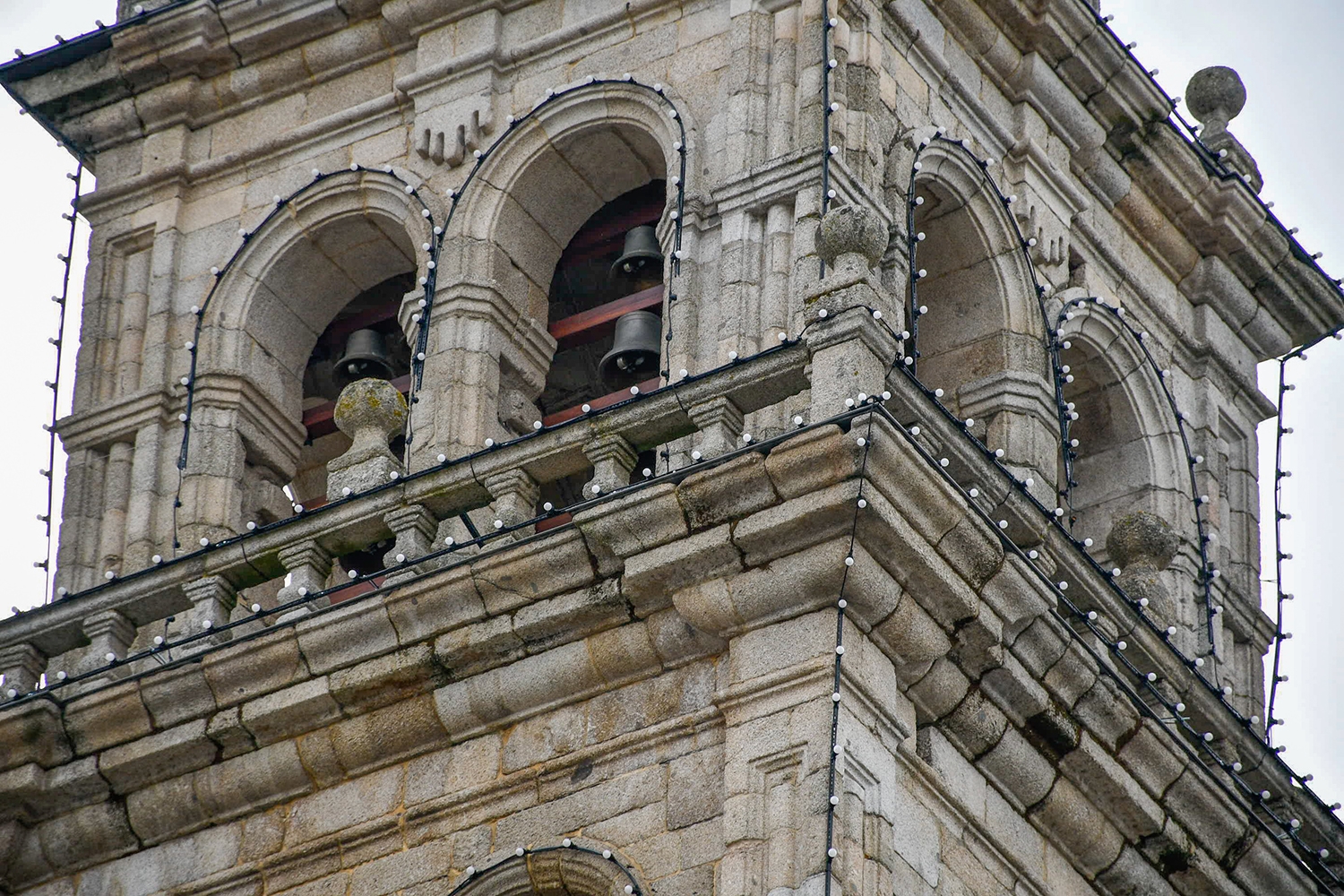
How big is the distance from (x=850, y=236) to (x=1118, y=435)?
5873mm

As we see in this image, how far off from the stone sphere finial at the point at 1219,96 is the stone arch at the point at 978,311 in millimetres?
3580

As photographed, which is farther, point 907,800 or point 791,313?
point 791,313

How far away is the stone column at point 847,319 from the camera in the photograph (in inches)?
817

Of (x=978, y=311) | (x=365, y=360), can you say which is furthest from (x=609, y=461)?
(x=365, y=360)

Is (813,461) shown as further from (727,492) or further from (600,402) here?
(600,402)

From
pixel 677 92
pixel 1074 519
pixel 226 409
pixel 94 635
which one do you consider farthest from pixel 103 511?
pixel 1074 519

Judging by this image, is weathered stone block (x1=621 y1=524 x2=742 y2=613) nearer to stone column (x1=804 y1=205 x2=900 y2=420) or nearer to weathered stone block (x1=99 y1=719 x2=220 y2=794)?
stone column (x1=804 y1=205 x2=900 y2=420)

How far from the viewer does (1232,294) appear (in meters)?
28.0

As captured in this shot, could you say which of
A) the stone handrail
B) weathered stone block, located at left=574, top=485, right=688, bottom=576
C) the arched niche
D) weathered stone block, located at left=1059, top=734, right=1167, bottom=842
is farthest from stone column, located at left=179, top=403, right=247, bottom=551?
weathered stone block, located at left=1059, top=734, right=1167, bottom=842

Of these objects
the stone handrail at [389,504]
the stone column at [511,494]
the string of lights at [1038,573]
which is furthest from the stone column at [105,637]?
the stone column at [511,494]

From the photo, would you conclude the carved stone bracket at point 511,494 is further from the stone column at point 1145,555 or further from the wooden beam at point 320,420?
the wooden beam at point 320,420

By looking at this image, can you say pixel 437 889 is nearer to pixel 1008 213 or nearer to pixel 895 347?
pixel 895 347

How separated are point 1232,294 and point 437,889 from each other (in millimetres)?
9213

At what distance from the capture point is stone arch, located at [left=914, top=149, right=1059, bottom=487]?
2512 centimetres
